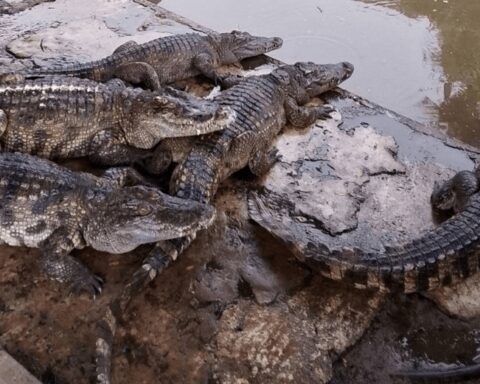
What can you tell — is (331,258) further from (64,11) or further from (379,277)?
(64,11)

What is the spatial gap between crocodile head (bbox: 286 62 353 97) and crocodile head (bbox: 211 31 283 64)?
0.64 m

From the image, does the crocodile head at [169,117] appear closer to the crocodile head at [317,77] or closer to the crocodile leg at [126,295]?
the crocodile leg at [126,295]

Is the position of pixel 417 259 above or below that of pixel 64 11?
above

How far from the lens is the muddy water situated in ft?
16.9

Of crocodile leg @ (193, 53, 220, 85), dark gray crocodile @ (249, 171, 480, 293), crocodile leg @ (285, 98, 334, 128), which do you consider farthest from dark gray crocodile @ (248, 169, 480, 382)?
crocodile leg @ (193, 53, 220, 85)

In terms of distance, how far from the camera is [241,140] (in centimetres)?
356

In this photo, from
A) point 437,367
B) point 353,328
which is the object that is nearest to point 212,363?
point 353,328

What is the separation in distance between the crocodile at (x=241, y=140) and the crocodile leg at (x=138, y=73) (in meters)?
0.68

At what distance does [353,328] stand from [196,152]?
1493mm

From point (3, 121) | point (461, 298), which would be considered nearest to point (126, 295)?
point (3, 121)

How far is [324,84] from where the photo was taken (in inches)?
181

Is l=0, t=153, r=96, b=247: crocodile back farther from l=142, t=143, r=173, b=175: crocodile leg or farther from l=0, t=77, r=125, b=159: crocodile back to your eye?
l=142, t=143, r=173, b=175: crocodile leg

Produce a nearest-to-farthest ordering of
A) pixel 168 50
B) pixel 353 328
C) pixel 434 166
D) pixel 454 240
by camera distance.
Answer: pixel 353 328 < pixel 454 240 < pixel 434 166 < pixel 168 50

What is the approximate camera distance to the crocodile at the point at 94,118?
338 centimetres
